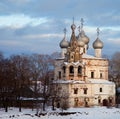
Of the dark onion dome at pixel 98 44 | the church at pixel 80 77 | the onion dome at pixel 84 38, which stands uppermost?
the onion dome at pixel 84 38

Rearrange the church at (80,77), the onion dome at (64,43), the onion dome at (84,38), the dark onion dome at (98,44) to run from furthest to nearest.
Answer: the onion dome at (84,38)
the dark onion dome at (98,44)
the onion dome at (64,43)
the church at (80,77)

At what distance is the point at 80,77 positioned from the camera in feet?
190

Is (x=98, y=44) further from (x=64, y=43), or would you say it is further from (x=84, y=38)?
(x=64, y=43)

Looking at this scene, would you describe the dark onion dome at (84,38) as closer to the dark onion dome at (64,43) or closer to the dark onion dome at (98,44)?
the dark onion dome at (98,44)

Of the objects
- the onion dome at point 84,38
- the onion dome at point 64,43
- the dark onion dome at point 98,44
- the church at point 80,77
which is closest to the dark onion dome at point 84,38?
the onion dome at point 84,38

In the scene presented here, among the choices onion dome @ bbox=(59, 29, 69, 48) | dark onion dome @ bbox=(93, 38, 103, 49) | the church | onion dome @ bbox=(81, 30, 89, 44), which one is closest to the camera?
the church

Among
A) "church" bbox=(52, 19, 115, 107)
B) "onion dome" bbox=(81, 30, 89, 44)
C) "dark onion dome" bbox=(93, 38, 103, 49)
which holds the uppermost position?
"onion dome" bbox=(81, 30, 89, 44)

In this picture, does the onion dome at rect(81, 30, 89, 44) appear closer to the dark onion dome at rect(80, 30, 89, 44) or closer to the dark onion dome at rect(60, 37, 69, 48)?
the dark onion dome at rect(80, 30, 89, 44)

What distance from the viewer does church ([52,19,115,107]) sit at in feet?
185

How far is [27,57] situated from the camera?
82.6 meters

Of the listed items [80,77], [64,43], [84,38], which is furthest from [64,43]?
[80,77]

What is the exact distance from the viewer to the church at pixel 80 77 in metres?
56.5

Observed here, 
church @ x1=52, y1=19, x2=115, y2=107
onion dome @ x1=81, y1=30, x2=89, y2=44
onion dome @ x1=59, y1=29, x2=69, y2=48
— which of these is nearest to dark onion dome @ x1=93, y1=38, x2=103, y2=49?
church @ x1=52, y1=19, x2=115, y2=107

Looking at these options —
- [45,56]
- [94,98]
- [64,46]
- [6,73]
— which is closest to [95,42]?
[64,46]
